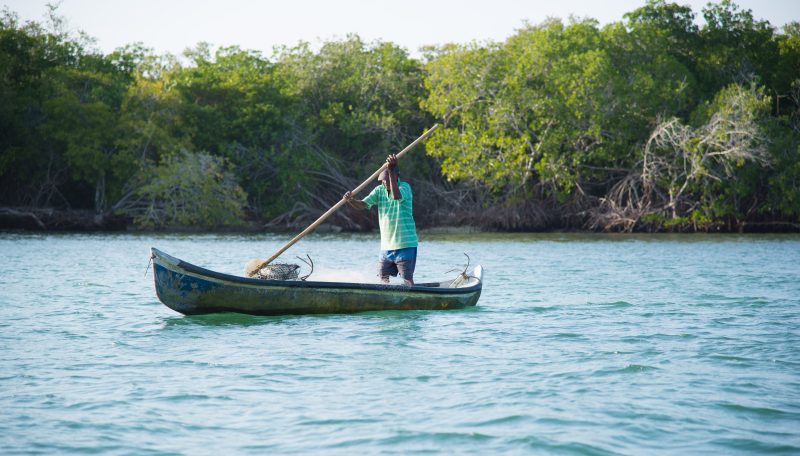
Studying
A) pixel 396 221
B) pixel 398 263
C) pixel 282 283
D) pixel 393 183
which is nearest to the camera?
pixel 282 283

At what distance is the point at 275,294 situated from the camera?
1048cm

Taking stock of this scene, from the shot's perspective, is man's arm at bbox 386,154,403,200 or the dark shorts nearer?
man's arm at bbox 386,154,403,200

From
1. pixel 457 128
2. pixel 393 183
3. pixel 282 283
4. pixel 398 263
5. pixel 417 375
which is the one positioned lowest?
pixel 417 375

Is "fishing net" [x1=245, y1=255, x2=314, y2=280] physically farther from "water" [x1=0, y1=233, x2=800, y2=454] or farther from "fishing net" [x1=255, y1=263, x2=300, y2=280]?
"water" [x1=0, y1=233, x2=800, y2=454]

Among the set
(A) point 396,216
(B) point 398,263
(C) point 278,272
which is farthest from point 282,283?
(A) point 396,216

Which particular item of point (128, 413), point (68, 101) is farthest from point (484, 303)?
point (68, 101)

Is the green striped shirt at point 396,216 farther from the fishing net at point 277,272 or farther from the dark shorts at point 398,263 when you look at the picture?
the fishing net at point 277,272

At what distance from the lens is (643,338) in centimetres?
959

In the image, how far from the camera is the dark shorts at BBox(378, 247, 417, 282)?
11.0 m

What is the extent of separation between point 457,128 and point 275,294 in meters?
24.0

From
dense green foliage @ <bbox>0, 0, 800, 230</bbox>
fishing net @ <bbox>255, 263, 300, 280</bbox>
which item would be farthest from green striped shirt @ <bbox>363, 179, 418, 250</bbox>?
dense green foliage @ <bbox>0, 0, 800, 230</bbox>

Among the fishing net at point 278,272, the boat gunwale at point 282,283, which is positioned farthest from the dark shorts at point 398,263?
the fishing net at point 278,272

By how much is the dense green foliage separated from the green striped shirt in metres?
19.6

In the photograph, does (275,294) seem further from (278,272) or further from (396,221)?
(396,221)
